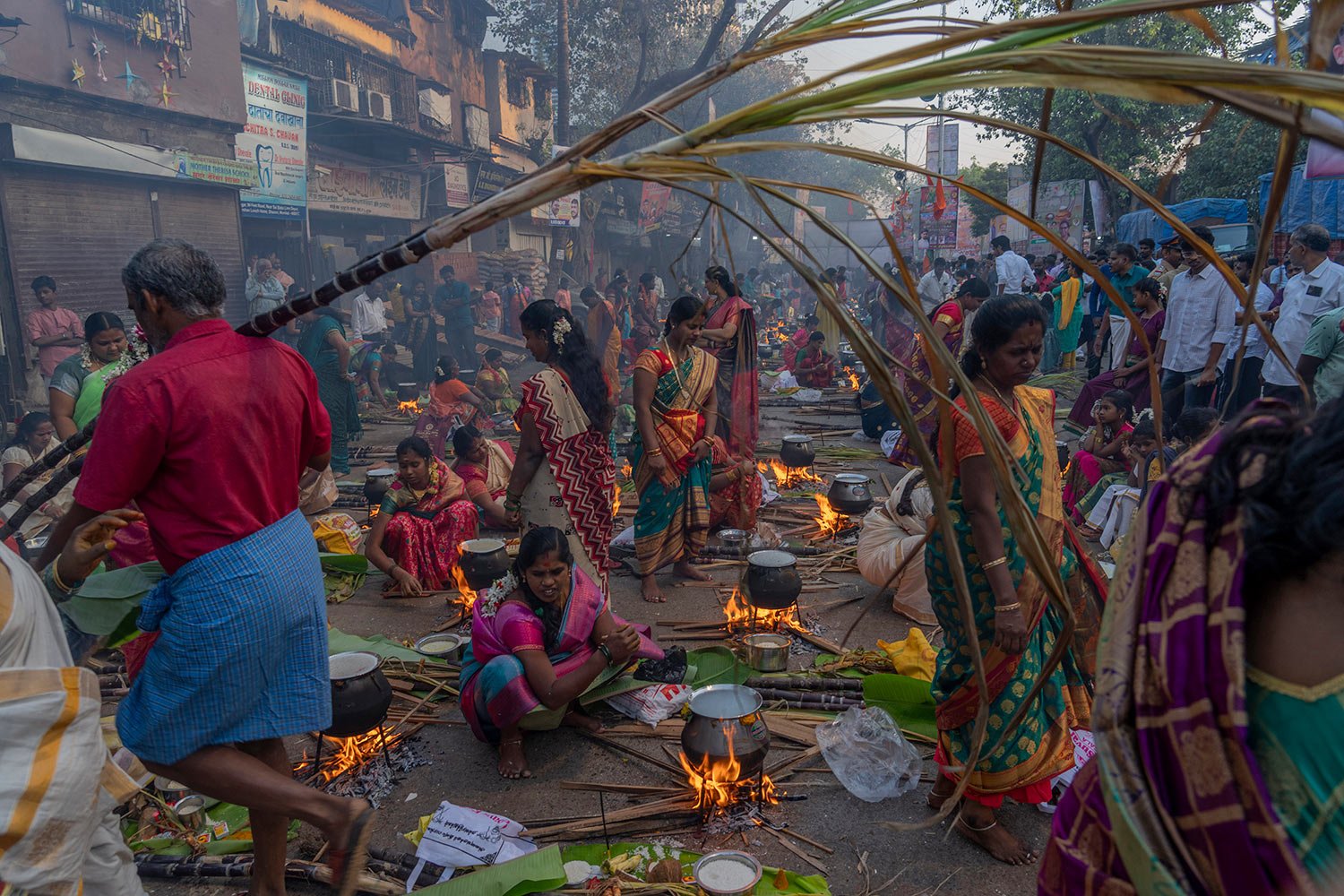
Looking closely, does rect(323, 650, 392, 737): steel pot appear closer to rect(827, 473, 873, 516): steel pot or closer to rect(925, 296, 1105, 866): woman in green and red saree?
rect(925, 296, 1105, 866): woman in green and red saree

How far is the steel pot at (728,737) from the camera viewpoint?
11.5ft

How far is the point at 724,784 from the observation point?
357cm

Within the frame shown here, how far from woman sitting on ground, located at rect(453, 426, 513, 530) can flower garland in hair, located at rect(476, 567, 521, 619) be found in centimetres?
305

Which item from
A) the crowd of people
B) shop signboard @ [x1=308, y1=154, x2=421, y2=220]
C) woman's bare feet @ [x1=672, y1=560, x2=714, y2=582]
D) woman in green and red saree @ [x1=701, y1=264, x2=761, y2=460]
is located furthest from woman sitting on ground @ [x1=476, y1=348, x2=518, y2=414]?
shop signboard @ [x1=308, y1=154, x2=421, y2=220]

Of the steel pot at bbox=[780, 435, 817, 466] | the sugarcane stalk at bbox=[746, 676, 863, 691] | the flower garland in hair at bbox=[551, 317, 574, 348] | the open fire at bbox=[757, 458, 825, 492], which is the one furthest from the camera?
the open fire at bbox=[757, 458, 825, 492]

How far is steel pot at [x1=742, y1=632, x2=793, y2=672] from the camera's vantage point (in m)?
4.84

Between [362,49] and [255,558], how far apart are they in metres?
21.9

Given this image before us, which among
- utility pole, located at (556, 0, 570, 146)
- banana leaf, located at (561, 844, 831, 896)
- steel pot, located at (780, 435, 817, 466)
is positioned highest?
utility pole, located at (556, 0, 570, 146)

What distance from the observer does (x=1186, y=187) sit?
19.8 meters

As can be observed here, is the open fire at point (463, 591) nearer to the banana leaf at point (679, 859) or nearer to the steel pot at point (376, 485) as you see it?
the steel pot at point (376, 485)

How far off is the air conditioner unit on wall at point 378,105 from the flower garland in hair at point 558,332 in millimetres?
Answer: 18339

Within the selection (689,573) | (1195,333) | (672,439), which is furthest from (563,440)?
(1195,333)

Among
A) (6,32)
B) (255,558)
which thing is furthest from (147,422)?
(6,32)

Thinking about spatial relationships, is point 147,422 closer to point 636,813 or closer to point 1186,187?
point 636,813
